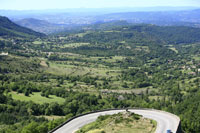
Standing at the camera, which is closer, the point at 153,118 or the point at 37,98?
the point at 153,118

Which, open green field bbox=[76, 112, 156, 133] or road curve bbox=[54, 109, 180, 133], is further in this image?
road curve bbox=[54, 109, 180, 133]

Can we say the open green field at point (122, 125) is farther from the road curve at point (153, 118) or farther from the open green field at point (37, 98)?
→ the open green field at point (37, 98)

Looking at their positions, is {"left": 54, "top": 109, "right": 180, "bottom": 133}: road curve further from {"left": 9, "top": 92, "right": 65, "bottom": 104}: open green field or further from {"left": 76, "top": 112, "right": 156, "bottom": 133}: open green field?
{"left": 9, "top": 92, "right": 65, "bottom": 104}: open green field

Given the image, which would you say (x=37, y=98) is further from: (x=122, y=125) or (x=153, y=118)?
(x=122, y=125)

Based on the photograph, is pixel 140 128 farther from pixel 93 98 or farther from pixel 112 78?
pixel 112 78

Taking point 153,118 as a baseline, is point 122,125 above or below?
above

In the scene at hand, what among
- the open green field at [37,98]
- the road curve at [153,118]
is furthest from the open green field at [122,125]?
the open green field at [37,98]

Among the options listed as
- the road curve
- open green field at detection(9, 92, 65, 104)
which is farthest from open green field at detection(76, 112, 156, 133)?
open green field at detection(9, 92, 65, 104)

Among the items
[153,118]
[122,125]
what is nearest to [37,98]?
[153,118]

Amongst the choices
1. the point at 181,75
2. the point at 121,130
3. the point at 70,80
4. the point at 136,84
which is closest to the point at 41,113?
the point at 121,130
